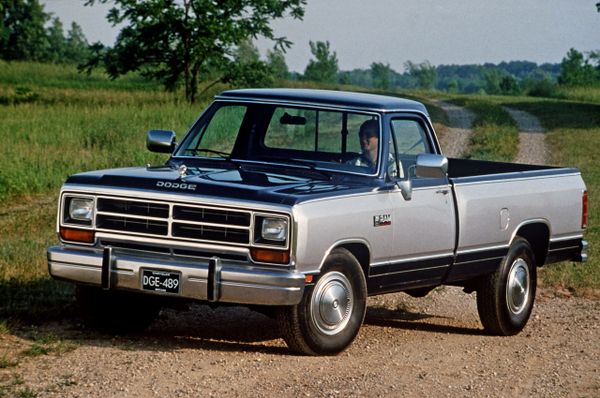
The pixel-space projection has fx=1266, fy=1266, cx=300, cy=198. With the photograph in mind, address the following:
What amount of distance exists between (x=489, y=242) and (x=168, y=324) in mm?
2674

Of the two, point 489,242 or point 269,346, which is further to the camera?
point 489,242

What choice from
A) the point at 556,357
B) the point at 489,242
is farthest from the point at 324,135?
the point at 556,357

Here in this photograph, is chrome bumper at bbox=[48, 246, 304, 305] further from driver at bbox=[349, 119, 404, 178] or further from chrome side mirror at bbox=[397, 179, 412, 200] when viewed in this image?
driver at bbox=[349, 119, 404, 178]

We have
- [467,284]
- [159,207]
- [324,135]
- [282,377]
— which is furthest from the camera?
[467,284]

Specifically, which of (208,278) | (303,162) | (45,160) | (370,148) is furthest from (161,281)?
(45,160)

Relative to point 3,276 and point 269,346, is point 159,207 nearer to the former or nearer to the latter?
point 269,346

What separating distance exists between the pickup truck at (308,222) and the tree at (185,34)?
3246 cm

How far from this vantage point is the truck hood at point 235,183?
831cm

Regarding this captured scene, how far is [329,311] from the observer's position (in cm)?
866

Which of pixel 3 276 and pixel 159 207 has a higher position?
pixel 159 207

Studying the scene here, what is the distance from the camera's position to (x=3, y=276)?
11297 millimetres

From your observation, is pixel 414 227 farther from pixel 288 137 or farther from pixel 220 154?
pixel 220 154

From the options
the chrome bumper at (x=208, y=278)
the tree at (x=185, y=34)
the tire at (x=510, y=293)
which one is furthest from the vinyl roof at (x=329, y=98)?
the tree at (x=185, y=34)

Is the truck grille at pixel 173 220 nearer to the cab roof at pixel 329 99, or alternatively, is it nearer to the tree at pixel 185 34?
the cab roof at pixel 329 99
